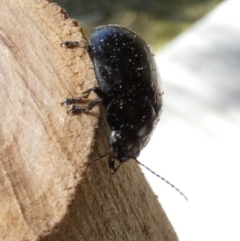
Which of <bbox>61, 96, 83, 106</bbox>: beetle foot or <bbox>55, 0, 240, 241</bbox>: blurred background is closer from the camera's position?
<bbox>61, 96, 83, 106</bbox>: beetle foot

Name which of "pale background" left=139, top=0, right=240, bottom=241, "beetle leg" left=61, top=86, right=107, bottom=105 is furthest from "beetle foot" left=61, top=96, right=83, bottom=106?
"pale background" left=139, top=0, right=240, bottom=241

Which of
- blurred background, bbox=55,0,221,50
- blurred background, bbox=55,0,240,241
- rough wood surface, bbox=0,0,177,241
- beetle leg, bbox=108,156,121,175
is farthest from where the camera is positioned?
blurred background, bbox=55,0,221,50

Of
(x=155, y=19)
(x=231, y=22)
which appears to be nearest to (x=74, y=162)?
(x=231, y=22)

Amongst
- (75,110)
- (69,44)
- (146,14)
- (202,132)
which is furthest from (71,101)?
(146,14)

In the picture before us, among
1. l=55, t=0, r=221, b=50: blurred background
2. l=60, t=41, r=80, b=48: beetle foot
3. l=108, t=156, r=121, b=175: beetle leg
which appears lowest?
l=55, t=0, r=221, b=50: blurred background

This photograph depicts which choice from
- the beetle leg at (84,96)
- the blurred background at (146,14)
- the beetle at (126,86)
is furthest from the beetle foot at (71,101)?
the blurred background at (146,14)

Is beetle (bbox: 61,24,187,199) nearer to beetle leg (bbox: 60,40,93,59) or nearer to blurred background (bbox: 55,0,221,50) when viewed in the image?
beetle leg (bbox: 60,40,93,59)
